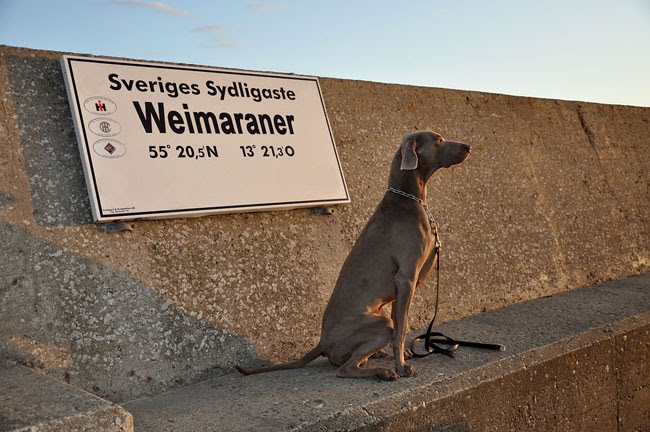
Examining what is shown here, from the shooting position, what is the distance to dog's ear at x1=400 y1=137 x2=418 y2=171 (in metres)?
3.73

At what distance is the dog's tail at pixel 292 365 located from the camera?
3645 mm

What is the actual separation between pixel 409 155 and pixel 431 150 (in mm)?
168

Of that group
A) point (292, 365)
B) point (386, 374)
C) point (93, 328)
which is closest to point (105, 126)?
point (93, 328)

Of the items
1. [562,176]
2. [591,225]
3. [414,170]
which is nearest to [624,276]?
[591,225]

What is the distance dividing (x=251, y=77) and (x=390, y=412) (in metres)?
2.16

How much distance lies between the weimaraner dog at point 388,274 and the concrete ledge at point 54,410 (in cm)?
113

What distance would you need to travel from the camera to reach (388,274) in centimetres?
362

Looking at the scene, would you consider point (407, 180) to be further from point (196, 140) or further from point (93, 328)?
point (93, 328)

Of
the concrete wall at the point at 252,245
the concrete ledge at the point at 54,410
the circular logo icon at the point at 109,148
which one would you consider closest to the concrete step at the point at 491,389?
the concrete wall at the point at 252,245

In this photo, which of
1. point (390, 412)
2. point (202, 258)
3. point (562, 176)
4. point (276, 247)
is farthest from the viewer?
point (562, 176)

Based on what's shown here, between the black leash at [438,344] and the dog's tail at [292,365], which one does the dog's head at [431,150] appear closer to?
the black leash at [438,344]

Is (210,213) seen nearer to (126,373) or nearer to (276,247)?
(276,247)

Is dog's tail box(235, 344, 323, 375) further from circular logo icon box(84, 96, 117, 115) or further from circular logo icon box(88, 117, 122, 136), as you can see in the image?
circular logo icon box(84, 96, 117, 115)

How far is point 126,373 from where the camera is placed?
3449 millimetres
